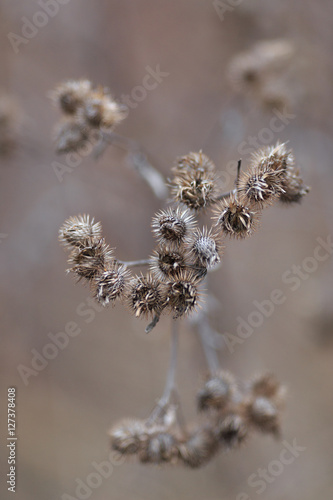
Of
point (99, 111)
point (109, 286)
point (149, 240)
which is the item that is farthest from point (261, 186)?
point (149, 240)

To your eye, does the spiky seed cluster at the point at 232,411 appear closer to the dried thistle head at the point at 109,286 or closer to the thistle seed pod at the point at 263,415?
the thistle seed pod at the point at 263,415

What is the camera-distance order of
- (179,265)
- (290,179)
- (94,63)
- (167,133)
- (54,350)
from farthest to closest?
(54,350) < (167,133) < (94,63) < (290,179) < (179,265)

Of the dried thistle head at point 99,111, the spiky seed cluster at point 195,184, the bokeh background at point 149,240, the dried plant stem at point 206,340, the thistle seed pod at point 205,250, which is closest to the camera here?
the thistle seed pod at point 205,250

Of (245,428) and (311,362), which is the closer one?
(245,428)

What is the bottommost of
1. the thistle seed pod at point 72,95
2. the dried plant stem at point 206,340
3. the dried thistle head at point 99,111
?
the dried plant stem at point 206,340

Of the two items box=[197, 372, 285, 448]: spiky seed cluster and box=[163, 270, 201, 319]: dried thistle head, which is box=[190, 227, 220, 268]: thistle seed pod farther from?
box=[197, 372, 285, 448]: spiky seed cluster

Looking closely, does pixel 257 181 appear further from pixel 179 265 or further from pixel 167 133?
pixel 167 133

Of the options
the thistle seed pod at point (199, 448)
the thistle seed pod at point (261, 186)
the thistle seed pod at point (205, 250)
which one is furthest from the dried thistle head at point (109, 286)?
the thistle seed pod at point (199, 448)

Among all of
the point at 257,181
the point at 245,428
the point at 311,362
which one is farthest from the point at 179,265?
the point at 311,362
